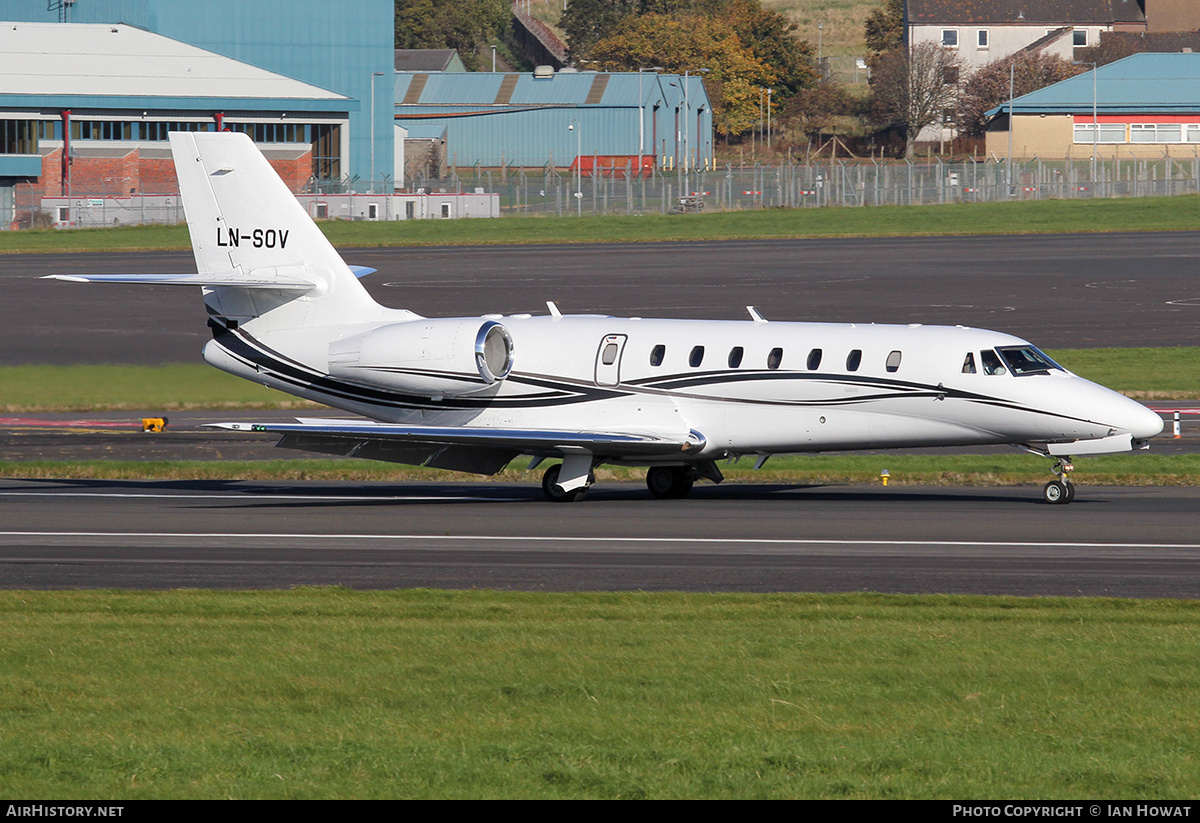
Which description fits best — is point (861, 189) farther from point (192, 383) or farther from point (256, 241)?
point (256, 241)

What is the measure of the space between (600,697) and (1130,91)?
129 meters

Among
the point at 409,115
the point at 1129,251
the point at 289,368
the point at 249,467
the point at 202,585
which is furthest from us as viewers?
the point at 409,115

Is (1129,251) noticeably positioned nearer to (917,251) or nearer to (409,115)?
(917,251)

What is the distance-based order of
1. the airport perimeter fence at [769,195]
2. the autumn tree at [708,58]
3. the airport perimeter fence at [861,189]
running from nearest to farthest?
1. the airport perimeter fence at [769,195]
2. the airport perimeter fence at [861,189]
3. the autumn tree at [708,58]

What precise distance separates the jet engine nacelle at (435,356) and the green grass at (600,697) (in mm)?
10753

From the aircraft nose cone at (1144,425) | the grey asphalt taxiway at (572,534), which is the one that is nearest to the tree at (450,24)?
the grey asphalt taxiway at (572,534)

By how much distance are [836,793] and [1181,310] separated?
48210 mm

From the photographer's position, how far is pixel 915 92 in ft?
486

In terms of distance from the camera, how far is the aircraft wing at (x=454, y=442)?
25906 millimetres

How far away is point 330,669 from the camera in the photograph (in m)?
13.2

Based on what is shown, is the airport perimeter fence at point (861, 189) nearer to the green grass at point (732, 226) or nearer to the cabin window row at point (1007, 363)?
the green grass at point (732, 226)

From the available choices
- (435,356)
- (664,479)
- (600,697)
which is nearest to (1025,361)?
(664,479)

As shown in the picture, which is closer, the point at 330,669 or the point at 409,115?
the point at 330,669

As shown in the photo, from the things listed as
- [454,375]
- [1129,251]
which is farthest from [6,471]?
[1129,251]
